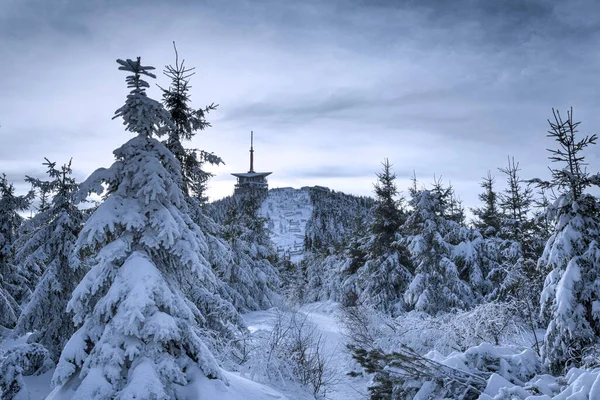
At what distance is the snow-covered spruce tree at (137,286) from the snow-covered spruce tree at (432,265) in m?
13.9

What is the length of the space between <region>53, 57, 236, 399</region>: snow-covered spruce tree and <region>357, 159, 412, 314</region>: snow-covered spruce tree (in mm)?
16209

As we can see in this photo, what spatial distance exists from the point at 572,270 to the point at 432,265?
34.8 feet

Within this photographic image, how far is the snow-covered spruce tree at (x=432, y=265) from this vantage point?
19281 millimetres

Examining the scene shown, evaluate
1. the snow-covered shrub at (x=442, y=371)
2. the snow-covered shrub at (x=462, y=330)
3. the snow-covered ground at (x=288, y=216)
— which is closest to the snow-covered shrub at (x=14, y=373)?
the snow-covered shrub at (x=442, y=371)

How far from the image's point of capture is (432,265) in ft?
65.1

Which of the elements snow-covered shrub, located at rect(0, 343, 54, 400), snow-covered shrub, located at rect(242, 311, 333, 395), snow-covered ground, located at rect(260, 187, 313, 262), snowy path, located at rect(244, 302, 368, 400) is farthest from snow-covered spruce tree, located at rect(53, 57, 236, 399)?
snow-covered ground, located at rect(260, 187, 313, 262)

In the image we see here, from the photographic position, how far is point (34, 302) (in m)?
15.7

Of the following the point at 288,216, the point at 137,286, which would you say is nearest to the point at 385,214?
the point at 137,286

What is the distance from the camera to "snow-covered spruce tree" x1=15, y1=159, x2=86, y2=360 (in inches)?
629

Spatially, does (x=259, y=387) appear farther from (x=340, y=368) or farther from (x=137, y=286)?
(x=340, y=368)

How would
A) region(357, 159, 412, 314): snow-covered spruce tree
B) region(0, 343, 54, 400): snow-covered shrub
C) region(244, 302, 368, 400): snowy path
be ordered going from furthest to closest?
region(357, 159, 412, 314): snow-covered spruce tree, region(244, 302, 368, 400): snowy path, region(0, 343, 54, 400): snow-covered shrub

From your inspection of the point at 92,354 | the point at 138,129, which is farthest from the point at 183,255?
the point at 138,129

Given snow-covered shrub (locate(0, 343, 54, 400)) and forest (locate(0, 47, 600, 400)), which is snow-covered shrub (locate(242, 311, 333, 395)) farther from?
snow-covered shrub (locate(0, 343, 54, 400))

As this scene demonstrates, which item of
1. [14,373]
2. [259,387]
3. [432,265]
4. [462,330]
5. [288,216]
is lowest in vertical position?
[14,373]
